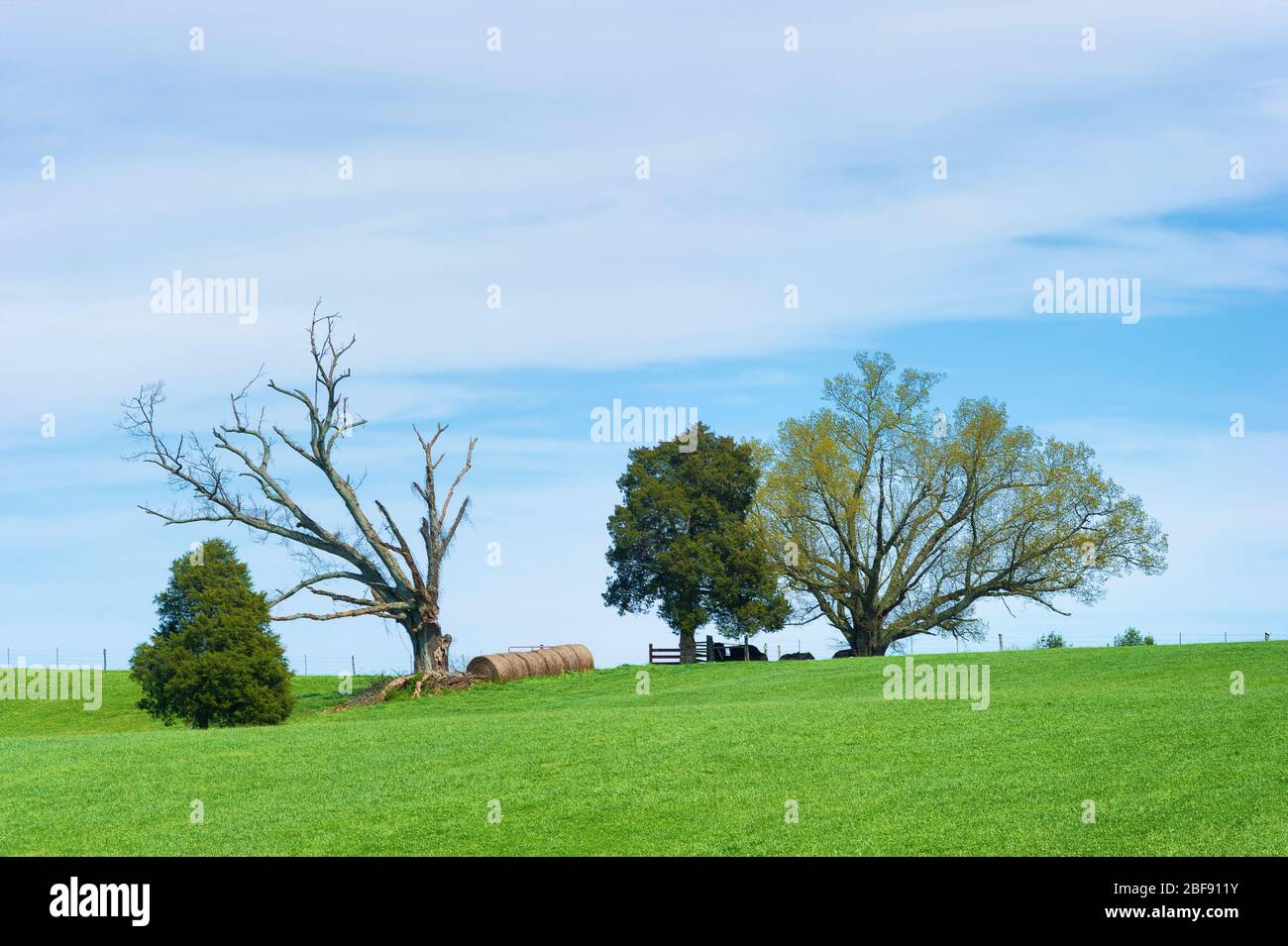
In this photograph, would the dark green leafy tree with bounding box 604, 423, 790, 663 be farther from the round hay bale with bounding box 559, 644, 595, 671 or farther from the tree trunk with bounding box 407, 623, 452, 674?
the tree trunk with bounding box 407, 623, 452, 674

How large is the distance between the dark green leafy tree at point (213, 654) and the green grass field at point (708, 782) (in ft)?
12.8

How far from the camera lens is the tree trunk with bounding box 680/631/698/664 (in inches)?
2098

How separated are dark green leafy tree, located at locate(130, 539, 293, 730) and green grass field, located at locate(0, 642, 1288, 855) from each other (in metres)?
3.91

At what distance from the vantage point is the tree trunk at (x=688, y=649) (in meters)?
53.3

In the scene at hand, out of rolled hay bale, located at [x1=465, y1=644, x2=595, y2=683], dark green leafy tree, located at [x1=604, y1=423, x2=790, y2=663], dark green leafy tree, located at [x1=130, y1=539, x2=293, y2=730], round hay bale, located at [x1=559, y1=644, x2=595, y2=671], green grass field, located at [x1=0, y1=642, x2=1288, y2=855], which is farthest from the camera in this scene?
dark green leafy tree, located at [x1=604, y1=423, x2=790, y2=663]

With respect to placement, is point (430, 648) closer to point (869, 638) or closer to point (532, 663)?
point (532, 663)

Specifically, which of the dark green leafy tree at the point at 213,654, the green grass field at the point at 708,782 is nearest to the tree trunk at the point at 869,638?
the green grass field at the point at 708,782

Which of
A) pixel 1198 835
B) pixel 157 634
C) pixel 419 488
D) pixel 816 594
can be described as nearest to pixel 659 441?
pixel 816 594

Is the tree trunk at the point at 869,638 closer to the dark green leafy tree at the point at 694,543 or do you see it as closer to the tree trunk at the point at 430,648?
the dark green leafy tree at the point at 694,543

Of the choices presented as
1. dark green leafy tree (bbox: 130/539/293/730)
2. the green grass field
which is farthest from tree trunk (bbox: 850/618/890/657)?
dark green leafy tree (bbox: 130/539/293/730)

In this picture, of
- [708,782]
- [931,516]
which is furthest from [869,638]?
[708,782]

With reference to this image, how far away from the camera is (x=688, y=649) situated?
5347 centimetres

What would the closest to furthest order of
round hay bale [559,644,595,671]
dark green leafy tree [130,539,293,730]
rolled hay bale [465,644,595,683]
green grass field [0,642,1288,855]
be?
green grass field [0,642,1288,855] < dark green leafy tree [130,539,293,730] < rolled hay bale [465,644,595,683] < round hay bale [559,644,595,671]
